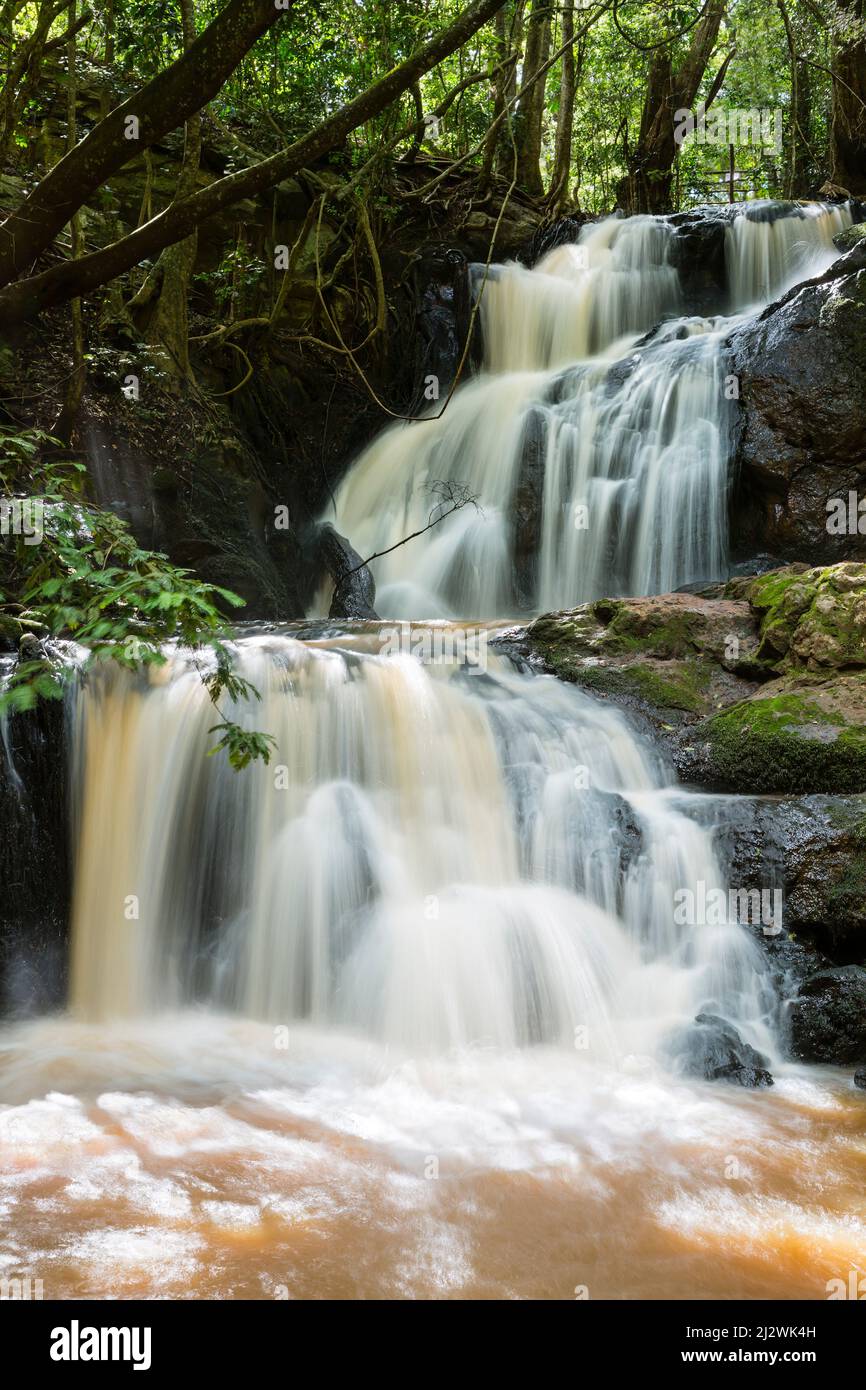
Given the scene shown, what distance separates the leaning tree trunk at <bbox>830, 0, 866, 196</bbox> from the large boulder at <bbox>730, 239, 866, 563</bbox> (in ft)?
20.3

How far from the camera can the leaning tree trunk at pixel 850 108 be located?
13.2 metres

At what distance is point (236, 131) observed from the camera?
12367 mm

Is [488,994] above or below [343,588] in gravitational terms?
below

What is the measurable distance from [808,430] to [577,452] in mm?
2258

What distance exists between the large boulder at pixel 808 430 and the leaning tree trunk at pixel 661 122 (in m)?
7.88

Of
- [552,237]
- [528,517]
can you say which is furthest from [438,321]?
[528,517]

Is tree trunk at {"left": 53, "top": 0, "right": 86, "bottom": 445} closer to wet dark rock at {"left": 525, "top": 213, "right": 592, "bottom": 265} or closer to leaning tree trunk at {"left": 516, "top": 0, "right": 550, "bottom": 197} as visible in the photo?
wet dark rock at {"left": 525, "top": 213, "right": 592, "bottom": 265}

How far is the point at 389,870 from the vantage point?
211 inches

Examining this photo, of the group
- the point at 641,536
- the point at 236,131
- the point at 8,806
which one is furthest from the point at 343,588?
the point at 236,131

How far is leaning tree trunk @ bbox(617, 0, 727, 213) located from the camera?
50.3 ft

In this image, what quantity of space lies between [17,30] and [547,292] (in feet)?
24.9

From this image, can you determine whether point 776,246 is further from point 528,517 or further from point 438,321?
point 528,517

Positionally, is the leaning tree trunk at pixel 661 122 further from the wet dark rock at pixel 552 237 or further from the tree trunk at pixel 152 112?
→ the tree trunk at pixel 152 112
